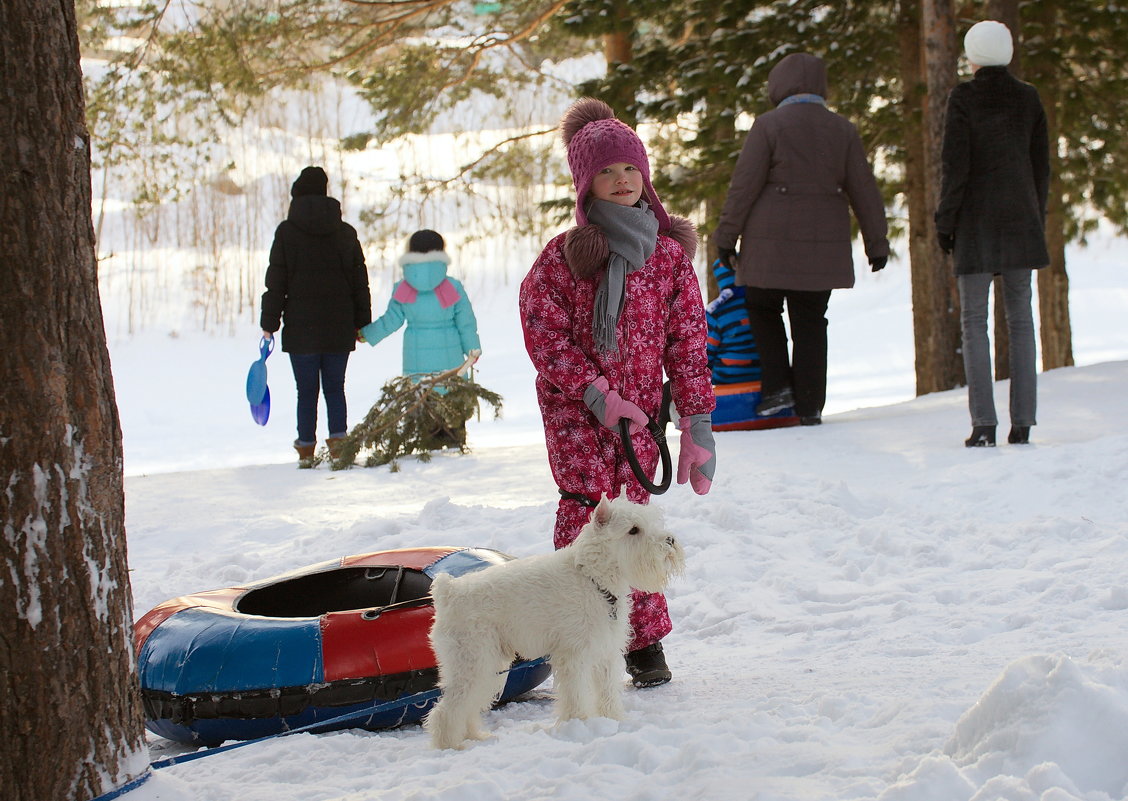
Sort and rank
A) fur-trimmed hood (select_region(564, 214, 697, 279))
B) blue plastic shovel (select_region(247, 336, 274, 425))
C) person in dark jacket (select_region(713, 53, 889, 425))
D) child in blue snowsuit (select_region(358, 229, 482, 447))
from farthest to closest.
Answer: child in blue snowsuit (select_region(358, 229, 482, 447)) < blue plastic shovel (select_region(247, 336, 274, 425)) < person in dark jacket (select_region(713, 53, 889, 425)) < fur-trimmed hood (select_region(564, 214, 697, 279))

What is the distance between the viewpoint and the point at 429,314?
9945mm

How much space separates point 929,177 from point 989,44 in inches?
122

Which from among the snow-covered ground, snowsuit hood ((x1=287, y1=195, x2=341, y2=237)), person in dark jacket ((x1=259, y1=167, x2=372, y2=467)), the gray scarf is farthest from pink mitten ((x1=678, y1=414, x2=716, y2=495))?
snowsuit hood ((x1=287, y1=195, x2=341, y2=237))

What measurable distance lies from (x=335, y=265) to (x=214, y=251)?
1278 cm

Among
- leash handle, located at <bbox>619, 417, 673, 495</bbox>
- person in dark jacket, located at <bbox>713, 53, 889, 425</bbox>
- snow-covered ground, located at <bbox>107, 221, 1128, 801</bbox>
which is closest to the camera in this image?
snow-covered ground, located at <bbox>107, 221, 1128, 801</bbox>

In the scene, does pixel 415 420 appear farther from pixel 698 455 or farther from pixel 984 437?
pixel 698 455

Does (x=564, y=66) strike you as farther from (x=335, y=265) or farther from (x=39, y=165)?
(x=39, y=165)

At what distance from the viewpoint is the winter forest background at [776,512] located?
9.15 feet

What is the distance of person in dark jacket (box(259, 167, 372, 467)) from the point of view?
30.1 ft

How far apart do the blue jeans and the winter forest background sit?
16.6 inches

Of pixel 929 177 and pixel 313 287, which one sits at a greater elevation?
pixel 929 177

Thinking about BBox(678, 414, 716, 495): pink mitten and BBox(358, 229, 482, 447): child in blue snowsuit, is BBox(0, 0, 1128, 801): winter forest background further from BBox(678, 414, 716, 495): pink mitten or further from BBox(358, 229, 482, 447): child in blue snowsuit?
BBox(358, 229, 482, 447): child in blue snowsuit

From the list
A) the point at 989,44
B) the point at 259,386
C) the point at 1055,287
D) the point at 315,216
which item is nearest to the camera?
the point at 989,44

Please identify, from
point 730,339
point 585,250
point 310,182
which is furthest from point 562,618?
point 310,182
